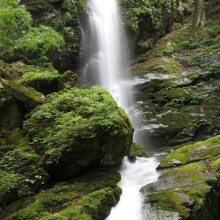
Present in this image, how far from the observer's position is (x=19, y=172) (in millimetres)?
7320

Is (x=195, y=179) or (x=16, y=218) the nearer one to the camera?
(x=16, y=218)

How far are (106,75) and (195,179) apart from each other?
9432 millimetres

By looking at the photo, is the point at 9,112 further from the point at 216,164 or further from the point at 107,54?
the point at 107,54

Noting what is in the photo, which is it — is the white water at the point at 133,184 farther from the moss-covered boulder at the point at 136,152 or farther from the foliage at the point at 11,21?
the foliage at the point at 11,21

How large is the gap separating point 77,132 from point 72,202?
1.71 metres

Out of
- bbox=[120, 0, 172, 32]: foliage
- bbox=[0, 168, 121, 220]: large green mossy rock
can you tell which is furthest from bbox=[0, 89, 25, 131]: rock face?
bbox=[120, 0, 172, 32]: foliage

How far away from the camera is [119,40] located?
56.3 ft

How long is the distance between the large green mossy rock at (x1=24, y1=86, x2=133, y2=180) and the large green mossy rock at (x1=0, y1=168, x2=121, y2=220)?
1.61 feet

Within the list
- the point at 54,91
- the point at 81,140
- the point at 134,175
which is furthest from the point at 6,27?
the point at 134,175

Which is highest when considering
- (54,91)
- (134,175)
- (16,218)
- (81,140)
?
(54,91)

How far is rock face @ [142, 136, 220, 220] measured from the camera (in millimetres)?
6555

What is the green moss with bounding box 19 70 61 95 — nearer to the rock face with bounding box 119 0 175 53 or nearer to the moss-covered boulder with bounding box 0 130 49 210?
the moss-covered boulder with bounding box 0 130 49 210

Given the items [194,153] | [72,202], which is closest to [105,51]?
[194,153]

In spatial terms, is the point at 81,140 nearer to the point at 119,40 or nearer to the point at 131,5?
the point at 119,40
